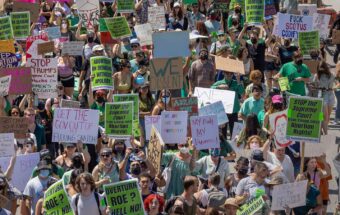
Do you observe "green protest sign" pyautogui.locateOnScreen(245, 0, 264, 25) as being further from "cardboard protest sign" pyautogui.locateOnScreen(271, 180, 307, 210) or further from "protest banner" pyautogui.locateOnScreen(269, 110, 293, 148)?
"cardboard protest sign" pyautogui.locateOnScreen(271, 180, 307, 210)

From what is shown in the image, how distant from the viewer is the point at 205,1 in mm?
28203

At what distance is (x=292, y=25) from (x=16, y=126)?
8494 millimetres

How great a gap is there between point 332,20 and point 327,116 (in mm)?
8797

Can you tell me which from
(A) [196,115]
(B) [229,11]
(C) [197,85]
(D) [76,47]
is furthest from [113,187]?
(B) [229,11]

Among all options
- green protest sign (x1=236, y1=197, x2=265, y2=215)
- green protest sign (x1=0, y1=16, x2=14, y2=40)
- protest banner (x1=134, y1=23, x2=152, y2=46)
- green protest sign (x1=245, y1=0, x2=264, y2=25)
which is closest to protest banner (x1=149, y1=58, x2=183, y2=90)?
protest banner (x1=134, y1=23, x2=152, y2=46)

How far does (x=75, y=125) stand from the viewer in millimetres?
16516

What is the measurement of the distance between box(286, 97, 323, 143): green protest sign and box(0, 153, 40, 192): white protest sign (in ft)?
10.3

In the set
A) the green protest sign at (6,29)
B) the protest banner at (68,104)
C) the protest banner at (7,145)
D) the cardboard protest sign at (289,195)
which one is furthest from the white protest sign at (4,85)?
the cardboard protest sign at (289,195)

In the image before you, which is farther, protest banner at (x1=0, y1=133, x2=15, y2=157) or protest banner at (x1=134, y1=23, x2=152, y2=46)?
protest banner at (x1=134, y1=23, x2=152, y2=46)

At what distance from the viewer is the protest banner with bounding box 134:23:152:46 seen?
77.3ft

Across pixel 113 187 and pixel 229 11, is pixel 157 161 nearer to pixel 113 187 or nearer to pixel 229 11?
pixel 113 187

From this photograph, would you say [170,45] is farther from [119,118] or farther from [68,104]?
[119,118]

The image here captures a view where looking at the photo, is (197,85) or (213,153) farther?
(197,85)

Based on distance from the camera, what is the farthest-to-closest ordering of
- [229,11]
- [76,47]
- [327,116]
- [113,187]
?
[229,11], [76,47], [327,116], [113,187]
